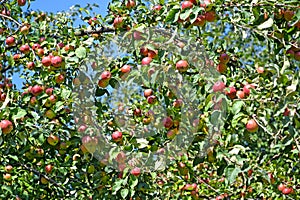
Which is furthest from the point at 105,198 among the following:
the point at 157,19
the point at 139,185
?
the point at 157,19

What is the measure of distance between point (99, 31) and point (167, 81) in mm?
698

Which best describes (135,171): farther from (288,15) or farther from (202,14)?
(288,15)

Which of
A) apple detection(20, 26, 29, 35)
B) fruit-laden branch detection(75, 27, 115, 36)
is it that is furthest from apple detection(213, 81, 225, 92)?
apple detection(20, 26, 29, 35)

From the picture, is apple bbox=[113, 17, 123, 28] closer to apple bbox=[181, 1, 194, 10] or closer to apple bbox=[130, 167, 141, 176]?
apple bbox=[181, 1, 194, 10]

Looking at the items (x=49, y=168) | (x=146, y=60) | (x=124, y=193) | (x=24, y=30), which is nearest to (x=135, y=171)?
(x=124, y=193)

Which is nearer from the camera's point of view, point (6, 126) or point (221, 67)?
point (6, 126)

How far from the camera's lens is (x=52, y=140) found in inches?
92.7

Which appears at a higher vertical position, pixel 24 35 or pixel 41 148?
pixel 24 35

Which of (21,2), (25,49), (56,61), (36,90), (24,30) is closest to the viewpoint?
(56,61)

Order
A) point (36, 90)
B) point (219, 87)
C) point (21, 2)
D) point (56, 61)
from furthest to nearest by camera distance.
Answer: point (21, 2), point (36, 90), point (56, 61), point (219, 87)

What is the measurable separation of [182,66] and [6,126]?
760mm

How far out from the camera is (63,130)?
242 cm

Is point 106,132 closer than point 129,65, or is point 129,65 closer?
point 129,65

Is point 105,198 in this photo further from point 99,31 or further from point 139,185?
point 99,31
